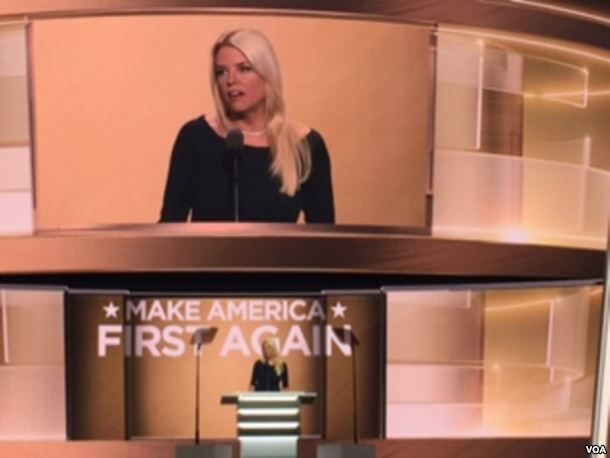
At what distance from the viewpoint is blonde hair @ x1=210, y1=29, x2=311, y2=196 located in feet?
71.5

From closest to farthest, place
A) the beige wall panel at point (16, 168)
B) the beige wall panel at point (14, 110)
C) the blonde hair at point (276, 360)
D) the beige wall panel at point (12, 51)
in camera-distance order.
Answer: the beige wall panel at point (12, 51), the beige wall panel at point (14, 110), the beige wall panel at point (16, 168), the blonde hair at point (276, 360)

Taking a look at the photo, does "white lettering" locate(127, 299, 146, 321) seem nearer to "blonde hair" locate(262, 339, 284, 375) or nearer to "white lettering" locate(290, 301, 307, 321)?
"blonde hair" locate(262, 339, 284, 375)

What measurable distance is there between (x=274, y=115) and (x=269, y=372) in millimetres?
4267

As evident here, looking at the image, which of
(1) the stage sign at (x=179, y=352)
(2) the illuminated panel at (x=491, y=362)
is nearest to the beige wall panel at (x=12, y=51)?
(1) the stage sign at (x=179, y=352)

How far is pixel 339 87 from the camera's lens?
22.1 m

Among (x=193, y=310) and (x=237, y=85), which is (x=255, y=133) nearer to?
(x=237, y=85)

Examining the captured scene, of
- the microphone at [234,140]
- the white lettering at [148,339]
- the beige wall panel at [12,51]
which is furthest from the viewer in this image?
the white lettering at [148,339]

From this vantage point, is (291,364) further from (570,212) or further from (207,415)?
(570,212)

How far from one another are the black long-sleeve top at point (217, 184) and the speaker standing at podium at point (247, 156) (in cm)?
2

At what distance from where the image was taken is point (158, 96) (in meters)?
22.0

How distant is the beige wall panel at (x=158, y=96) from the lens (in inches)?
861

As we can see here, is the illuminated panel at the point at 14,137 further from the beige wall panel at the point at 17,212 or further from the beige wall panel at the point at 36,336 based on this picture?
the beige wall panel at the point at 36,336

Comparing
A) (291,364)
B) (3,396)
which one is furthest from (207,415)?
(3,396)

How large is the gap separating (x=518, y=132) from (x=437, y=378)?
4511 mm
